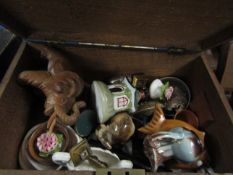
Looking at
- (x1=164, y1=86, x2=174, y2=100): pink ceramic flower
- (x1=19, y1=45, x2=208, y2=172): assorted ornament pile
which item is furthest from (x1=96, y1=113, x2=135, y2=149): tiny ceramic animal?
(x1=164, y1=86, x2=174, y2=100): pink ceramic flower

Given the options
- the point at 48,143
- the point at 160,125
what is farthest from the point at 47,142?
the point at 160,125

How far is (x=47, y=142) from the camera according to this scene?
1.84 feet

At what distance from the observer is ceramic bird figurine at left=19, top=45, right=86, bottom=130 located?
0.55 metres

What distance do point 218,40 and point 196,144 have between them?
26cm

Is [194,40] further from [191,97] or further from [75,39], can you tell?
[75,39]

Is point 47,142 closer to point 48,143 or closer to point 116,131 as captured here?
point 48,143

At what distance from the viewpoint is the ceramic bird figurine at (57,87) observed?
552 millimetres

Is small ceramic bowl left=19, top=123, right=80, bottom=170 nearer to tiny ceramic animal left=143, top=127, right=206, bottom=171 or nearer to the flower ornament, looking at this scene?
the flower ornament

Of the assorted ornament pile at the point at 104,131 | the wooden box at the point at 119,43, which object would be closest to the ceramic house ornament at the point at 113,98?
the assorted ornament pile at the point at 104,131

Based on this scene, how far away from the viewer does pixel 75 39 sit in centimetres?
65

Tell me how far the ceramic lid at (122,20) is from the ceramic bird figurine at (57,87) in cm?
8

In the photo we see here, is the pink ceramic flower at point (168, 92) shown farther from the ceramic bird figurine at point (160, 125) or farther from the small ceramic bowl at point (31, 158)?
the small ceramic bowl at point (31, 158)

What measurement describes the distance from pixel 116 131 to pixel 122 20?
247 millimetres

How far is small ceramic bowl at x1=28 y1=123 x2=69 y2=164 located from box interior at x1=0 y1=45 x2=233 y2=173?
5 centimetres
